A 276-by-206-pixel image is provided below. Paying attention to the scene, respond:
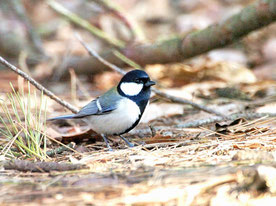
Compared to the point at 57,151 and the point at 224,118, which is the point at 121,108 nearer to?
the point at 57,151

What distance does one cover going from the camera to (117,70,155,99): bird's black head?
2990 mm

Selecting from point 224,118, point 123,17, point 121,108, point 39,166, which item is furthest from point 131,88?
point 123,17

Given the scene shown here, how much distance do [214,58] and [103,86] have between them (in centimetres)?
176

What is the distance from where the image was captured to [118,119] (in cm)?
289

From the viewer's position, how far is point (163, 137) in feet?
8.43

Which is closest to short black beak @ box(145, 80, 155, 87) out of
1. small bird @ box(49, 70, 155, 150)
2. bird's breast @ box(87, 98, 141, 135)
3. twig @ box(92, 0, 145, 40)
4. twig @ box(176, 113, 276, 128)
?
small bird @ box(49, 70, 155, 150)

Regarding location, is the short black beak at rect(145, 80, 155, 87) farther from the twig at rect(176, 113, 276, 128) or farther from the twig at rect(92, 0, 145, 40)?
the twig at rect(92, 0, 145, 40)

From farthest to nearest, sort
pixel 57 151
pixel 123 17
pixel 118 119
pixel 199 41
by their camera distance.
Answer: pixel 123 17 → pixel 199 41 → pixel 118 119 → pixel 57 151

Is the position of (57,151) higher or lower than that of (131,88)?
lower

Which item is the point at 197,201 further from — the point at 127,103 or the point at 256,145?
the point at 127,103

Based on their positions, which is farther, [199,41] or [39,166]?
[199,41]

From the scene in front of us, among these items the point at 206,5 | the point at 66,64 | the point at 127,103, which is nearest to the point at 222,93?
the point at 127,103

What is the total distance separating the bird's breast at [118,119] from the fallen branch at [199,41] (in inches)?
57.2

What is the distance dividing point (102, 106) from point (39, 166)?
45.3 inches
